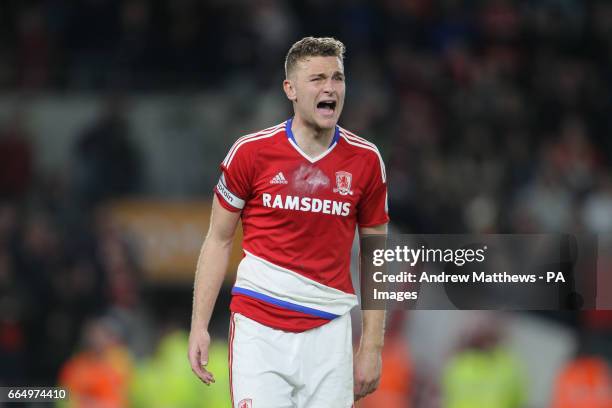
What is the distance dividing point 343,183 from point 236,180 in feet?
A: 1.34

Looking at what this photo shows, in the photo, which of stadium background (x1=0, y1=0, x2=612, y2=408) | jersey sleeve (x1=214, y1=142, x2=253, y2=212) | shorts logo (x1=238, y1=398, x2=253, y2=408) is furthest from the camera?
stadium background (x1=0, y1=0, x2=612, y2=408)

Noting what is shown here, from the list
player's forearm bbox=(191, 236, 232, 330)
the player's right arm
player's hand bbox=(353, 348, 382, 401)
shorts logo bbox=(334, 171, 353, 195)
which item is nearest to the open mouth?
shorts logo bbox=(334, 171, 353, 195)

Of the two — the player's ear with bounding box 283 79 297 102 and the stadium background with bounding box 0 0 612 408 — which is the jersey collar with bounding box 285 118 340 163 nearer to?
the player's ear with bounding box 283 79 297 102

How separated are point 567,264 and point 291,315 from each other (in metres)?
1.60

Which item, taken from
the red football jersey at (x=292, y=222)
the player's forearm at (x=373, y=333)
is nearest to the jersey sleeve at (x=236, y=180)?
the red football jersey at (x=292, y=222)

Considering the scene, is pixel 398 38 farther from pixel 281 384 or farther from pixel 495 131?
pixel 281 384

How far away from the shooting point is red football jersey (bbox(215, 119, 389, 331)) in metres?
4.92

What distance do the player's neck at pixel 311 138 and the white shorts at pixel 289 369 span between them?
672 mm

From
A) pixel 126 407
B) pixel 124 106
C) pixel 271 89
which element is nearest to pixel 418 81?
pixel 271 89

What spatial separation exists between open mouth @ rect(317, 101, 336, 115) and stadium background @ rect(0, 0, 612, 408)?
16.6ft

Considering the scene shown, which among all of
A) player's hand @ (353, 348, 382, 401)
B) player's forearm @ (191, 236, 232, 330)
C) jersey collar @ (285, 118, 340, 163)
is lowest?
player's hand @ (353, 348, 382, 401)

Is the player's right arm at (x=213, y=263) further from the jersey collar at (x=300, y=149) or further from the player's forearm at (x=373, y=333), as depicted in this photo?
the player's forearm at (x=373, y=333)

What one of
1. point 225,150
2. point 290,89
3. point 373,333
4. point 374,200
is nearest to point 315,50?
point 290,89

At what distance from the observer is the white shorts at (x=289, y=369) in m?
4.84
